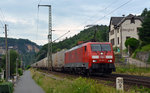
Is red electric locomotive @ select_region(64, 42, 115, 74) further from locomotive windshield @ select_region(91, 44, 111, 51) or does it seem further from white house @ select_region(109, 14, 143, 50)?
white house @ select_region(109, 14, 143, 50)

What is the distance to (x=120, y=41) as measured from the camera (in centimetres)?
6150

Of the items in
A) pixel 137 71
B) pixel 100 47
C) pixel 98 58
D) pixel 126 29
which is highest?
pixel 126 29

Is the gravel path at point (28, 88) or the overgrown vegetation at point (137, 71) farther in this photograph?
the overgrown vegetation at point (137, 71)

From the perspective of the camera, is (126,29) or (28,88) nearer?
(28,88)

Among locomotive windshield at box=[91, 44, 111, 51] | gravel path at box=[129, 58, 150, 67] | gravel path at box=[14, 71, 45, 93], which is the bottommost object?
gravel path at box=[14, 71, 45, 93]

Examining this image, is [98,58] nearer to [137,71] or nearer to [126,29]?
[137,71]

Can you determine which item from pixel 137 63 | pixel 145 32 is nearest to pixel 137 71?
pixel 137 63

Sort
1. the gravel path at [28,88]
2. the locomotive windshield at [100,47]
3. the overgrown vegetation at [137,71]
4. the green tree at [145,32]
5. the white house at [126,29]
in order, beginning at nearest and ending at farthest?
the gravel path at [28,88] → the locomotive windshield at [100,47] → the overgrown vegetation at [137,71] → the green tree at [145,32] → the white house at [126,29]

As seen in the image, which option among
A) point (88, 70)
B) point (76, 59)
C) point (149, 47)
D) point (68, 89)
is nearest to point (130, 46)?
point (149, 47)

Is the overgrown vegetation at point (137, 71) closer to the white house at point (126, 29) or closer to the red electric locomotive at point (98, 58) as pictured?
the red electric locomotive at point (98, 58)

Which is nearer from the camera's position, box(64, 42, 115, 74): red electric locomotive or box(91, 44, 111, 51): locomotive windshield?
box(64, 42, 115, 74): red electric locomotive

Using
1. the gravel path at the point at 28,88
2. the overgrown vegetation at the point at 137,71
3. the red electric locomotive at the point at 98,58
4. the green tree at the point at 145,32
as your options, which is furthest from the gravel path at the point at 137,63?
the red electric locomotive at the point at 98,58

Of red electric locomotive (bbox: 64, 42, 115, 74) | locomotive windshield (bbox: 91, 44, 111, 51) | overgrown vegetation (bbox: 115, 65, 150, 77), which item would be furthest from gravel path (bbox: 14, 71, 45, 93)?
overgrown vegetation (bbox: 115, 65, 150, 77)

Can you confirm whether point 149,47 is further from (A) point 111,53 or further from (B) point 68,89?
(B) point 68,89
